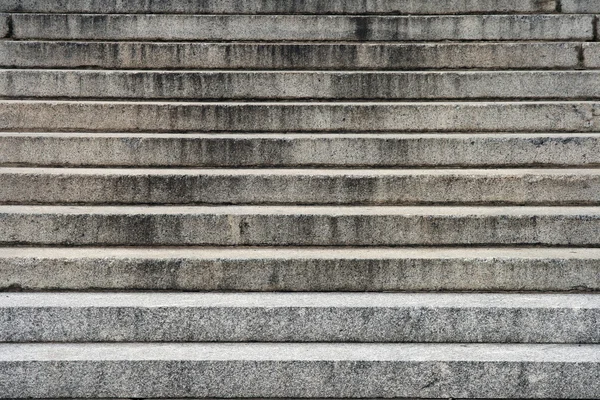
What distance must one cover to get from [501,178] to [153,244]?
244cm

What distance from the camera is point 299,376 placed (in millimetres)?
3264

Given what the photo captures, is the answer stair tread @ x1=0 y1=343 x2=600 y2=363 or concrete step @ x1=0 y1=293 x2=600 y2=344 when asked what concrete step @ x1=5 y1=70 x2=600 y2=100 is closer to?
concrete step @ x1=0 y1=293 x2=600 y2=344

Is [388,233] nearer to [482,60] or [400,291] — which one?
[400,291]

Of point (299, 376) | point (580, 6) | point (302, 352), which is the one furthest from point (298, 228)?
point (580, 6)

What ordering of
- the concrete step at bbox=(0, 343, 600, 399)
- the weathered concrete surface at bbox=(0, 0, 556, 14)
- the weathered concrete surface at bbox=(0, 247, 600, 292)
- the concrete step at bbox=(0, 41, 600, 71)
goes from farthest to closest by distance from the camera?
the weathered concrete surface at bbox=(0, 0, 556, 14)
the concrete step at bbox=(0, 41, 600, 71)
the weathered concrete surface at bbox=(0, 247, 600, 292)
the concrete step at bbox=(0, 343, 600, 399)

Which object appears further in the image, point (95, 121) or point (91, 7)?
point (91, 7)

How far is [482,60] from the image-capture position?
5586 mm

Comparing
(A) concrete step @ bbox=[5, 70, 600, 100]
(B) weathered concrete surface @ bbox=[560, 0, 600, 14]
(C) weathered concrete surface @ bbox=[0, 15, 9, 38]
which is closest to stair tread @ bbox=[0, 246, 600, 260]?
(A) concrete step @ bbox=[5, 70, 600, 100]

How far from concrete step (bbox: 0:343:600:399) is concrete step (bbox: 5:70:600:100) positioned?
2.62m

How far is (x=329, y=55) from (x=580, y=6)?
8.77ft

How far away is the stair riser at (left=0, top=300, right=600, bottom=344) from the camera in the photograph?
3.48 metres

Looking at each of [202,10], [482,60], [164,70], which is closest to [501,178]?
[482,60]

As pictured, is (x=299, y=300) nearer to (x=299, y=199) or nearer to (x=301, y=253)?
(x=301, y=253)

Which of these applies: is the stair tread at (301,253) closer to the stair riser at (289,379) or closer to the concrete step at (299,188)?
the concrete step at (299,188)
